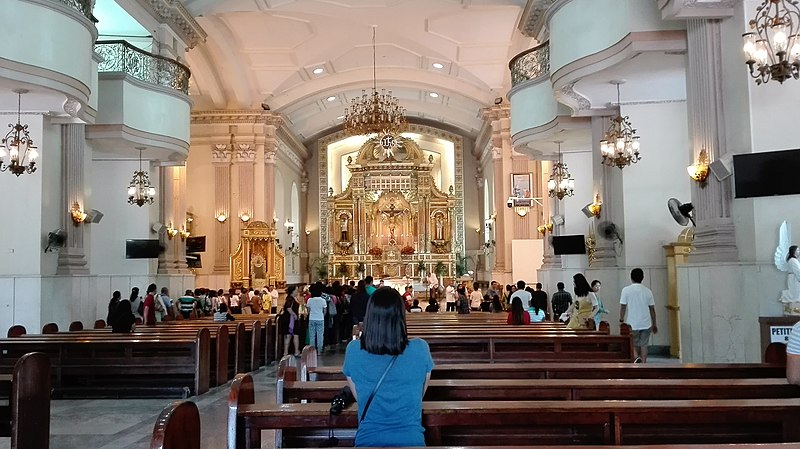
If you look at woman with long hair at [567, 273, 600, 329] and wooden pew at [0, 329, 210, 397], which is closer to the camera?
wooden pew at [0, 329, 210, 397]

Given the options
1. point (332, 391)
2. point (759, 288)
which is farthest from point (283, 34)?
point (332, 391)

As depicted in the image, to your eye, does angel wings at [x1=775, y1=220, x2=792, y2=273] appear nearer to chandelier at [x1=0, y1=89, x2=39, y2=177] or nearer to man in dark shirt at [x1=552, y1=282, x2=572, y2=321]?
man in dark shirt at [x1=552, y1=282, x2=572, y2=321]

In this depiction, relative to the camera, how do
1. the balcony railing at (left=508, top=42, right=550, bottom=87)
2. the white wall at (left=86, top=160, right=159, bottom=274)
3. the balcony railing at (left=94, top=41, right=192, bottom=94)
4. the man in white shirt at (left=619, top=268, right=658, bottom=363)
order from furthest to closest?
the white wall at (left=86, top=160, right=159, bottom=274) < the balcony railing at (left=94, top=41, right=192, bottom=94) < the balcony railing at (left=508, top=42, right=550, bottom=87) < the man in white shirt at (left=619, top=268, right=658, bottom=363)

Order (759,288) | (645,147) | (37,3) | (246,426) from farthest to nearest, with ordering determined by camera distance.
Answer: (645,147), (37,3), (759,288), (246,426)

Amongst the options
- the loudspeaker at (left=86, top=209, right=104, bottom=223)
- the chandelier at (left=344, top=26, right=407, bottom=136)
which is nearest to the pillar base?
the loudspeaker at (left=86, top=209, right=104, bottom=223)

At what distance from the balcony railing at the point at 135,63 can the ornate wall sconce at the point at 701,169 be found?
9689mm

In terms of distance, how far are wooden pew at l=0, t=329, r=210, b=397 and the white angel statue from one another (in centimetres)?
627

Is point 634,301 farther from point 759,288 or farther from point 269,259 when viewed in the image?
point 269,259

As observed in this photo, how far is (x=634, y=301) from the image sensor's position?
8.70m

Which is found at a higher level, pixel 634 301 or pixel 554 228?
pixel 554 228

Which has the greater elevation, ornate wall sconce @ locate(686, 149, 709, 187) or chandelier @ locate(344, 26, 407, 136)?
chandelier @ locate(344, 26, 407, 136)

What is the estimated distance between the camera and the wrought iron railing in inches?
396

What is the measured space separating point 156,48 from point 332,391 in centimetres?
1244

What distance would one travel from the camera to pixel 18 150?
32.0 feet
